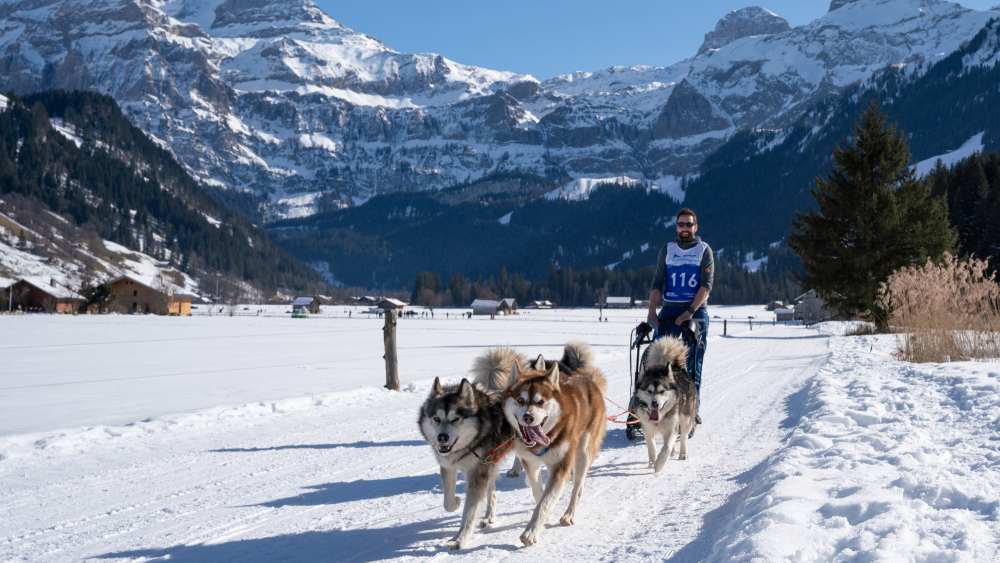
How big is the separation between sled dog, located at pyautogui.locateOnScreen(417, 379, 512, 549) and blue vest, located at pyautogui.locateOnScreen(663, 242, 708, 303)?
11.6 ft

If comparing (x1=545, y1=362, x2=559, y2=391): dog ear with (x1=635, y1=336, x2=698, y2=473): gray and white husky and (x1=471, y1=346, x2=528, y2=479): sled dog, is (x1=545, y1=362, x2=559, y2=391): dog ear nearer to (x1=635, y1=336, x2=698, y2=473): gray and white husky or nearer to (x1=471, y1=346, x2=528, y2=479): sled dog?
Answer: (x1=471, y1=346, x2=528, y2=479): sled dog

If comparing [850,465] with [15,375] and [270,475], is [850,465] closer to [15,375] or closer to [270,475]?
[270,475]

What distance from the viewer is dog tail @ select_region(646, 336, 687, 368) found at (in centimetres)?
619

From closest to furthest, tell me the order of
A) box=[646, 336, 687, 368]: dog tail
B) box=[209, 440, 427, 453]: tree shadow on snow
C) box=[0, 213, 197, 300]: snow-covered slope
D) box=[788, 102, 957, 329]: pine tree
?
box=[646, 336, 687, 368]: dog tail → box=[209, 440, 427, 453]: tree shadow on snow → box=[788, 102, 957, 329]: pine tree → box=[0, 213, 197, 300]: snow-covered slope

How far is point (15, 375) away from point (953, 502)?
808 inches

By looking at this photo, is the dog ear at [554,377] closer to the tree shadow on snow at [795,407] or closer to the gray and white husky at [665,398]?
the gray and white husky at [665,398]

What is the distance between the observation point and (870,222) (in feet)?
87.1

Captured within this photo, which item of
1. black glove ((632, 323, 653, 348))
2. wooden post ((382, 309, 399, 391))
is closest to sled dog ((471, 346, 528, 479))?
black glove ((632, 323, 653, 348))

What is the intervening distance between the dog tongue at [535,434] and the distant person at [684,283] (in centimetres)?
323

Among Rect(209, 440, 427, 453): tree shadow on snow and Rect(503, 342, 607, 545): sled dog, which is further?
Rect(209, 440, 427, 453): tree shadow on snow

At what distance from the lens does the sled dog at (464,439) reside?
13.5 ft

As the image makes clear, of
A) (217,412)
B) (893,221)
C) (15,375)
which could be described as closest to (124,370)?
(15,375)

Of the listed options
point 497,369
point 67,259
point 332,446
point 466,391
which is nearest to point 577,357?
point 497,369

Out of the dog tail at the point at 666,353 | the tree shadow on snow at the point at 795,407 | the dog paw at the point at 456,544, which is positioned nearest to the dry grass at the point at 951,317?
the tree shadow on snow at the point at 795,407
